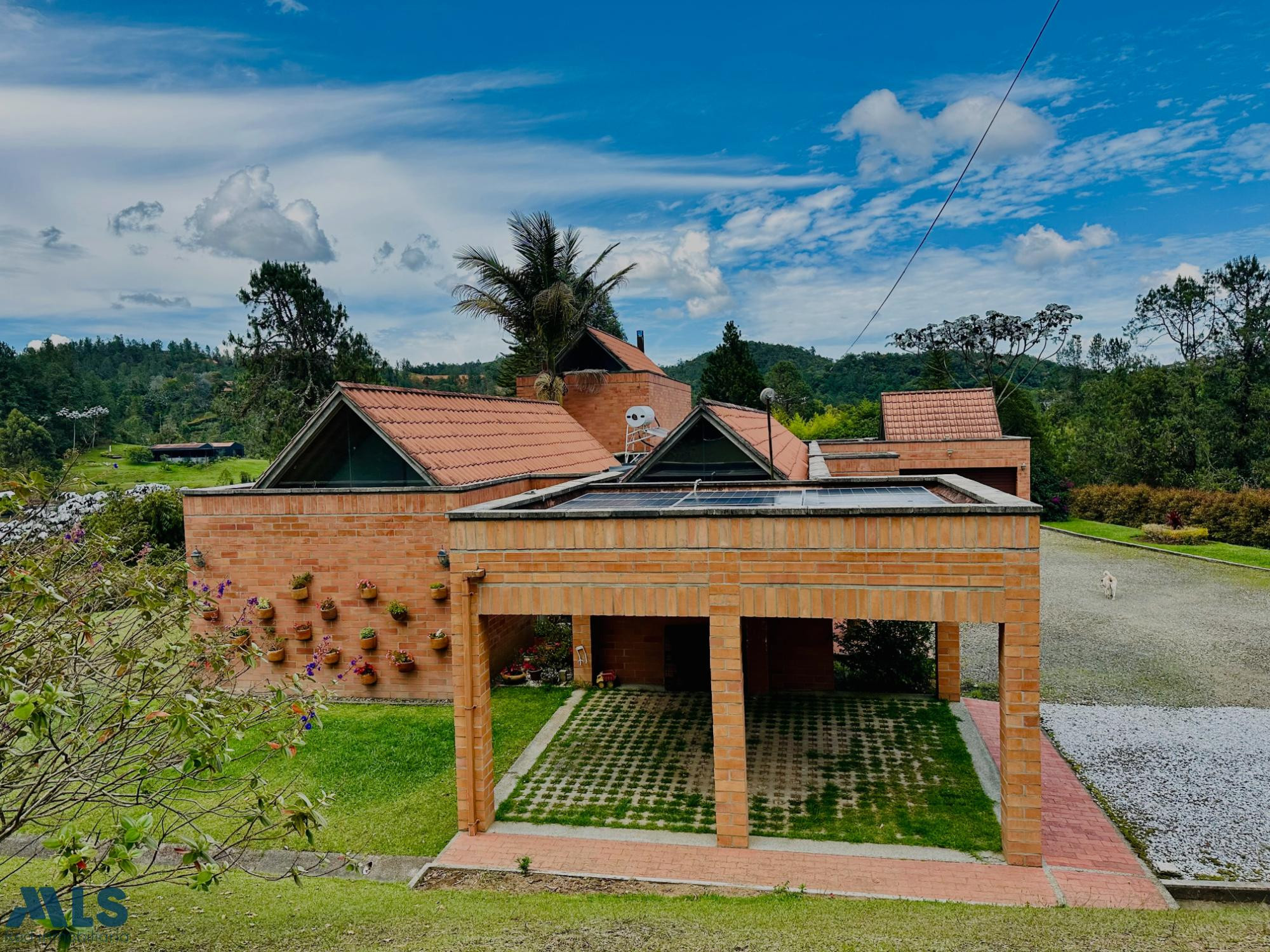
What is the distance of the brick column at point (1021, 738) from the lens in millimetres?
7199

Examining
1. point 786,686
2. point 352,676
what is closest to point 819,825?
point 786,686

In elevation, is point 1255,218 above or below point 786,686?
above

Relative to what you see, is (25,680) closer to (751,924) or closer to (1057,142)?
(751,924)

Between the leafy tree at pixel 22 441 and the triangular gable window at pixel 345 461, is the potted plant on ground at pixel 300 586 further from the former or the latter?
the leafy tree at pixel 22 441

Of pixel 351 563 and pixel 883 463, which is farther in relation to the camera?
pixel 883 463

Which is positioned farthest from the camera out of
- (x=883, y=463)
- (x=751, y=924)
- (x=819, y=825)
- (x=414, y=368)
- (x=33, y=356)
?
(x=414, y=368)

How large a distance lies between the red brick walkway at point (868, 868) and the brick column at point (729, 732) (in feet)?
0.88

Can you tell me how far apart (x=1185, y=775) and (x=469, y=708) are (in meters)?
9.34

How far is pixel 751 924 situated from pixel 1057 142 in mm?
24296

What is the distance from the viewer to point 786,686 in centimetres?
1287

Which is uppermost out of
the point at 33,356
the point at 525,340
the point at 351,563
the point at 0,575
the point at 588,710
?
the point at 33,356

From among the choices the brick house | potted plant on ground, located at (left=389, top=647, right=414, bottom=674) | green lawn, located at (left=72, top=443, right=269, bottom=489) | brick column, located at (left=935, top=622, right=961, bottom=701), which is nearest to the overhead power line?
the brick house

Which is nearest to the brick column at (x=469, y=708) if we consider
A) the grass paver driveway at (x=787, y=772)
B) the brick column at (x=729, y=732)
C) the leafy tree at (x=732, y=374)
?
the grass paver driveway at (x=787, y=772)

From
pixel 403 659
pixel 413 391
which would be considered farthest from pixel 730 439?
pixel 403 659
